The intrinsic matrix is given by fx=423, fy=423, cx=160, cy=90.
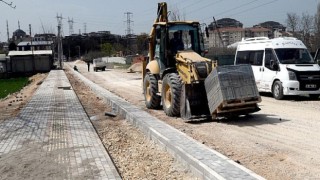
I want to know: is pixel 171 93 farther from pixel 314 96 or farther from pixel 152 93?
pixel 314 96

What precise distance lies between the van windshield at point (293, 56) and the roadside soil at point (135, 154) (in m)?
7.13

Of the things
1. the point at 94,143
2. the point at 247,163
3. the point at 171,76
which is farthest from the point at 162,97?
the point at 247,163

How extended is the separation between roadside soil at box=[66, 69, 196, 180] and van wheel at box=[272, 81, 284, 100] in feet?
21.0

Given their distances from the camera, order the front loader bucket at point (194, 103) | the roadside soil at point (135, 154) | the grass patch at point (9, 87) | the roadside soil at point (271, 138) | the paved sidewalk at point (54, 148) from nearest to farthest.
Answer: the roadside soil at point (271, 138) → the roadside soil at point (135, 154) → the paved sidewalk at point (54, 148) → the front loader bucket at point (194, 103) → the grass patch at point (9, 87)

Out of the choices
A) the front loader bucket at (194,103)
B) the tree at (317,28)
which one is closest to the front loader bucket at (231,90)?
the front loader bucket at (194,103)

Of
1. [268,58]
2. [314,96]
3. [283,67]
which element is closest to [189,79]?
[283,67]

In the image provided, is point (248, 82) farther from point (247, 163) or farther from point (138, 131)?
point (247, 163)

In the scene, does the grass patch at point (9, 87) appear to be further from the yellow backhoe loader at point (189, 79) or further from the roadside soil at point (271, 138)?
the roadside soil at point (271, 138)

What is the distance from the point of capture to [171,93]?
1198 cm

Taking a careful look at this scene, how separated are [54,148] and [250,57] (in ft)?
37.6

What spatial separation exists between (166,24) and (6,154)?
667cm

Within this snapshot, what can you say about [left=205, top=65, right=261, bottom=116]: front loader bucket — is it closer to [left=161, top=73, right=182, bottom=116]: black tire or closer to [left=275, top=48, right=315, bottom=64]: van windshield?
[left=161, top=73, right=182, bottom=116]: black tire

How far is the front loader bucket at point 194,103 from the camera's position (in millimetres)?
11266

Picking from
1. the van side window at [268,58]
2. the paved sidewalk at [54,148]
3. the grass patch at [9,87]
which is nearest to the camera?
the paved sidewalk at [54,148]
